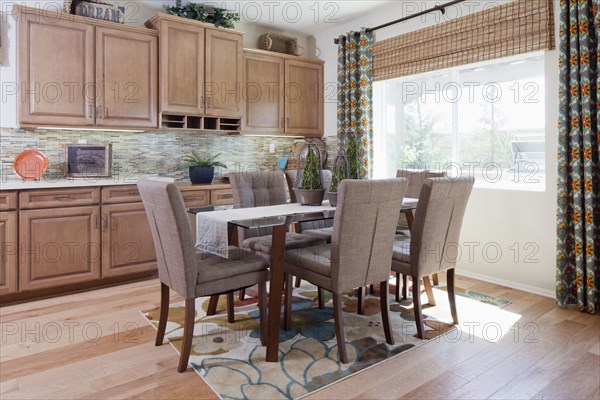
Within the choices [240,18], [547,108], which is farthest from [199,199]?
[547,108]

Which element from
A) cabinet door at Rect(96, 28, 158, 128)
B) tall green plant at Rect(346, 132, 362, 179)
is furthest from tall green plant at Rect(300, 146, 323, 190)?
cabinet door at Rect(96, 28, 158, 128)

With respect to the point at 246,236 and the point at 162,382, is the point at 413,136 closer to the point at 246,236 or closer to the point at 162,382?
the point at 246,236

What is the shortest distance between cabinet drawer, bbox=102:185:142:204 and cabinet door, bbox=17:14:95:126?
620 millimetres

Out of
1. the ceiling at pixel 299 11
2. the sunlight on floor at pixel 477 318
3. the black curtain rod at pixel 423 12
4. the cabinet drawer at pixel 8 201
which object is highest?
the ceiling at pixel 299 11

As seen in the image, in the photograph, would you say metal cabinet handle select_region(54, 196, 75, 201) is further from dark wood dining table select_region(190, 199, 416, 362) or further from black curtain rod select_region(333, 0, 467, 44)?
black curtain rod select_region(333, 0, 467, 44)

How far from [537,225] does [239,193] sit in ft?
7.69

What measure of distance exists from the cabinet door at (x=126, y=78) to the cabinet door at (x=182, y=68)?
0.09 m

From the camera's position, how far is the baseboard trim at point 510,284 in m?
3.31

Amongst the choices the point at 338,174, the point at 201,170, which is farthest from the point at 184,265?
the point at 201,170

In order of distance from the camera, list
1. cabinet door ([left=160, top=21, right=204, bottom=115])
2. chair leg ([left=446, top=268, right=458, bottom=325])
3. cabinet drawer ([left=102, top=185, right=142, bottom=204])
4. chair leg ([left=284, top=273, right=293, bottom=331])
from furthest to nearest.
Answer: cabinet door ([left=160, top=21, right=204, bottom=115])
cabinet drawer ([left=102, top=185, right=142, bottom=204])
chair leg ([left=446, top=268, right=458, bottom=325])
chair leg ([left=284, top=273, right=293, bottom=331])

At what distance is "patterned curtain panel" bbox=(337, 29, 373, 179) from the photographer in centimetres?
451

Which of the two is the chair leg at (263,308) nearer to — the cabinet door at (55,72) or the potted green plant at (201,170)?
the potted green plant at (201,170)

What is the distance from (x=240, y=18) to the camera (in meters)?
4.68

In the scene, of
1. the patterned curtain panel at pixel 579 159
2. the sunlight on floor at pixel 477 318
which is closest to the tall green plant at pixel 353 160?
the sunlight on floor at pixel 477 318
